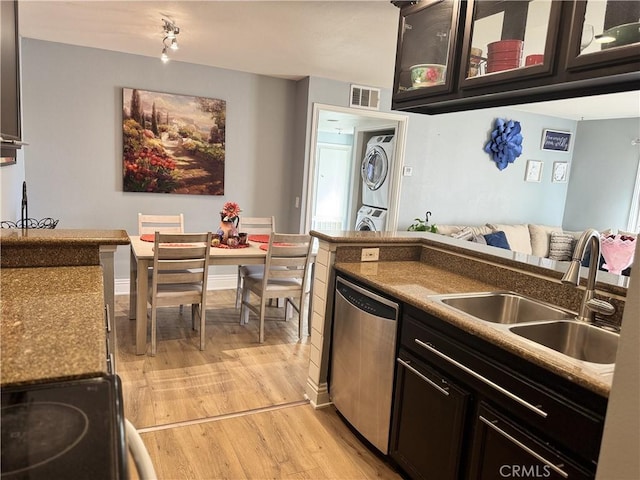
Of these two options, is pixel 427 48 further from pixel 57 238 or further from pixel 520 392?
pixel 57 238

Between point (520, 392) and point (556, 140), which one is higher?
point (556, 140)

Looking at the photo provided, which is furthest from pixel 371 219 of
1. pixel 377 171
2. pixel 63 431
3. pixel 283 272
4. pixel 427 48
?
pixel 63 431

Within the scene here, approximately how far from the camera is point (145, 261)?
10.2ft

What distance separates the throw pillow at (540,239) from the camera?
6.00 meters

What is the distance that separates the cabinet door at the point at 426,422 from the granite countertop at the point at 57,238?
1.35m

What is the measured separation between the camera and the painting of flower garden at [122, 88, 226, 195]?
14.2 ft

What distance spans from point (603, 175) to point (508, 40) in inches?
214

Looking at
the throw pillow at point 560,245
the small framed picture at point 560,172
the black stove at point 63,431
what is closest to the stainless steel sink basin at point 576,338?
the black stove at point 63,431

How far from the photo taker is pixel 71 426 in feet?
2.41

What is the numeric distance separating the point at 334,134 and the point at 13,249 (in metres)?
6.39

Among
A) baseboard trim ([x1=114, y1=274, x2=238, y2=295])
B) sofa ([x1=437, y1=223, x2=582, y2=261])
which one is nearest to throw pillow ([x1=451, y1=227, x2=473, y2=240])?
sofa ([x1=437, y1=223, x2=582, y2=261])

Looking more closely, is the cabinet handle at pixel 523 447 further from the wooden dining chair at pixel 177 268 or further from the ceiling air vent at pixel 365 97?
the ceiling air vent at pixel 365 97

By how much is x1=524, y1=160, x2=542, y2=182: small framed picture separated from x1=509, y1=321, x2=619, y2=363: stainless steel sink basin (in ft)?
16.7

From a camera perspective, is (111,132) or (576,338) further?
(111,132)
